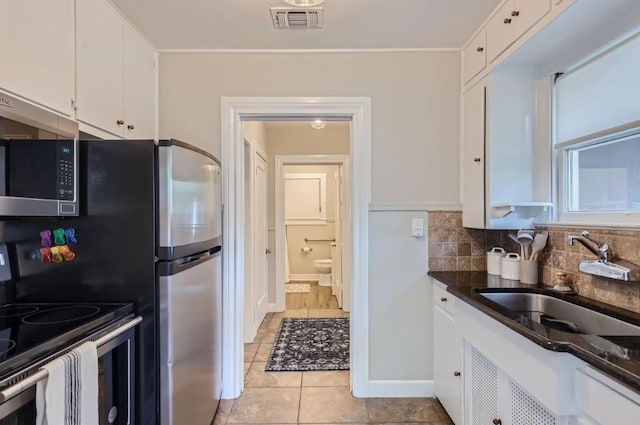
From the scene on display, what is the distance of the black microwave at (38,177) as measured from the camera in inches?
50.0

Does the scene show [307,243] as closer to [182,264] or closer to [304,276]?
[304,276]

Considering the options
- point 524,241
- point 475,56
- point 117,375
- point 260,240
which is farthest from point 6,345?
point 260,240

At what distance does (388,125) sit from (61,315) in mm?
2092

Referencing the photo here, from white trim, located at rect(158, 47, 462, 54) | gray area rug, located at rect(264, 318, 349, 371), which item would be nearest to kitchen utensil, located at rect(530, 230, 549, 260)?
white trim, located at rect(158, 47, 462, 54)

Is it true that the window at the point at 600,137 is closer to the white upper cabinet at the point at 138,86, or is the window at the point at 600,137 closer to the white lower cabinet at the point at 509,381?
the white lower cabinet at the point at 509,381

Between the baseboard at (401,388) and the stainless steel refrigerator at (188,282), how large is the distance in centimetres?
106

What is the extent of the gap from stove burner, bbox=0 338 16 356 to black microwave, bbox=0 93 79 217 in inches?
16.4

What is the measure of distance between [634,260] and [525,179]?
74 cm

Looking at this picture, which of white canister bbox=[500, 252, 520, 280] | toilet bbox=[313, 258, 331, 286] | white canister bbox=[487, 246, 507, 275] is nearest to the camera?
white canister bbox=[500, 252, 520, 280]

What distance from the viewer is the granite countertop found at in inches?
37.7

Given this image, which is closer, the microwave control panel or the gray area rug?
the microwave control panel

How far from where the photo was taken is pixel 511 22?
1833mm

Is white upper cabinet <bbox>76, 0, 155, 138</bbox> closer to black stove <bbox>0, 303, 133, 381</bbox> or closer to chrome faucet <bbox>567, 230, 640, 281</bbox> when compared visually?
black stove <bbox>0, 303, 133, 381</bbox>

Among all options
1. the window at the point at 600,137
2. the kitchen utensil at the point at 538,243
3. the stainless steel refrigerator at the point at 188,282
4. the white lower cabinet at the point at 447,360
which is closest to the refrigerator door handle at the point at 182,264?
the stainless steel refrigerator at the point at 188,282
